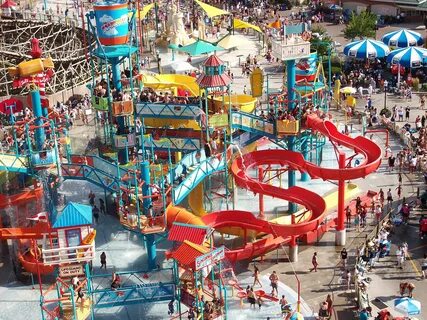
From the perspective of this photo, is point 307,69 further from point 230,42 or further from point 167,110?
point 230,42

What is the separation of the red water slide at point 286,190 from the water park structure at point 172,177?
0.06 metres

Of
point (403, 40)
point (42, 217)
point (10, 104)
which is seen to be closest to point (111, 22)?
point (42, 217)

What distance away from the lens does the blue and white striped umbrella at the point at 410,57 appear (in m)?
54.2

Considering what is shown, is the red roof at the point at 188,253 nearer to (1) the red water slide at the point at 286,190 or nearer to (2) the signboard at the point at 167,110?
(1) the red water slide at the point at 286,190

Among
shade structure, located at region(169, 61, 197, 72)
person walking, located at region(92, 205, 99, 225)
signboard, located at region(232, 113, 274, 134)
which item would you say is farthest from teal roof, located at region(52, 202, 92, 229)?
shade structure, located at region(169, 61, 197, 72)

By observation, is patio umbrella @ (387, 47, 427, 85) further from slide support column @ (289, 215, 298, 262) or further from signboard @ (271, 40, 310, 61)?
slide support column @ (289, 215, 298, 262)

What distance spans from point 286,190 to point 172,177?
5.16m

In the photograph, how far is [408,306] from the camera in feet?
90.0

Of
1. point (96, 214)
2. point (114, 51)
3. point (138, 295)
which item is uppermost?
point (114, 51)

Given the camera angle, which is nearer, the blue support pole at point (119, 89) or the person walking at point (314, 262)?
the person walking at point (314, 262)

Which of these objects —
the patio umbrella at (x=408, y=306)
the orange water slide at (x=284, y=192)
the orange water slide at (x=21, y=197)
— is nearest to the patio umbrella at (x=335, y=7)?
the orange water slide at (x=284, y=192)

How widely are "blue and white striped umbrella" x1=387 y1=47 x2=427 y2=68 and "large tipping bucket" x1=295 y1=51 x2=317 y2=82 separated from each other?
1421 centimetres

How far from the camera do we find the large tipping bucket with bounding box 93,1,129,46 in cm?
3628

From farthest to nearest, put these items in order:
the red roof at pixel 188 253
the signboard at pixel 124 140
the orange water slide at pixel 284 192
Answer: the signboard at pixel 124 140 → the orange water slide at pixel 284 192 → the red roof at pixel 188 253
